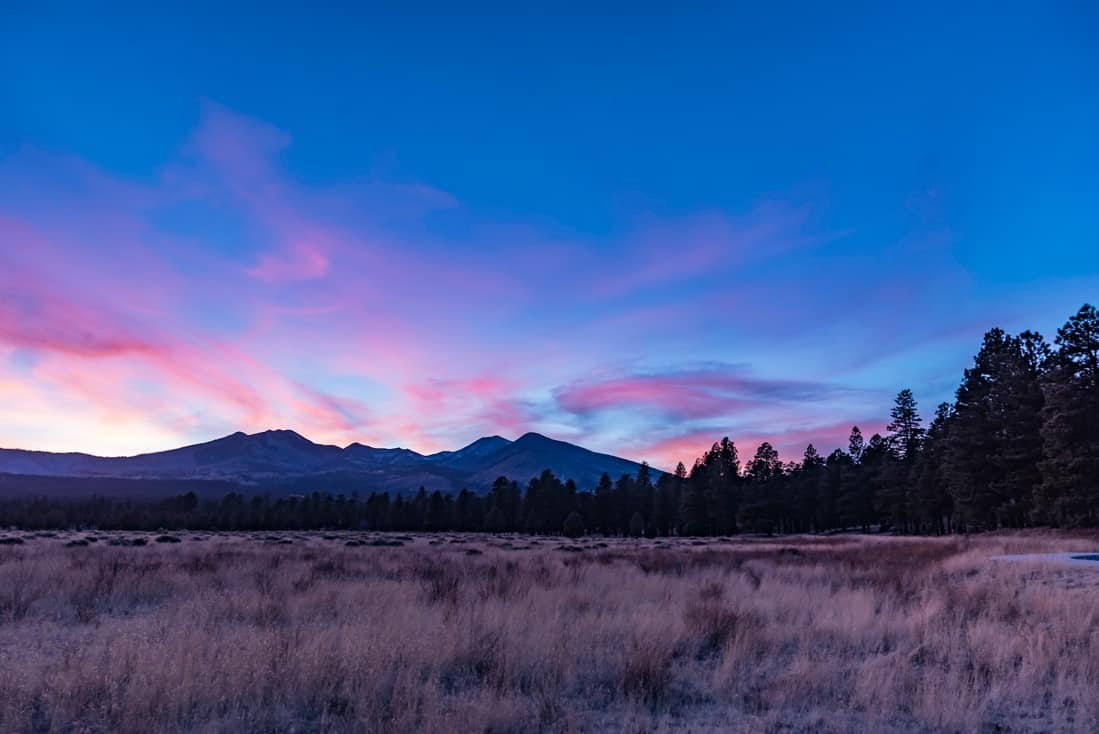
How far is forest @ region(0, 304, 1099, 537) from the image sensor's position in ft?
115

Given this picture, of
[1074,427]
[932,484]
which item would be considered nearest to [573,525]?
[932,484]

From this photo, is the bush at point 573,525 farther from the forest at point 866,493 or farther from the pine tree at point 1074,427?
the pine tree at point 1074,427

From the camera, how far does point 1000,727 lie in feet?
18.0

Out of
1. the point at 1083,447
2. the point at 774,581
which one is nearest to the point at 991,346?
the point at 1083,447

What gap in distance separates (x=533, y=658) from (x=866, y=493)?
80.0 metres

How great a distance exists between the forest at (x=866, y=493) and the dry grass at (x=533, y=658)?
29530 mm

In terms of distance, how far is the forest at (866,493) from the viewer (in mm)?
35188

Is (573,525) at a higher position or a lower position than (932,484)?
lower

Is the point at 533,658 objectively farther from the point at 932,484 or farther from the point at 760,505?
the point at 760,505

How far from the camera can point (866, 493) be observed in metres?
75.4

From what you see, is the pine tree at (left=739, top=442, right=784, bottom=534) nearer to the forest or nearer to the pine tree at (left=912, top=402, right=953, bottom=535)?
the forest

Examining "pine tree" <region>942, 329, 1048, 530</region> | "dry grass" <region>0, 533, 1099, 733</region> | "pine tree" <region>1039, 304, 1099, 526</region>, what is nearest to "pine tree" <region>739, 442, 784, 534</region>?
"pine tree" <region>942, 329, 1048, 530</region>

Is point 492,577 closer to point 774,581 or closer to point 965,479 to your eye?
point 774,581

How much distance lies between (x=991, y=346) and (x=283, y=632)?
59093mm
